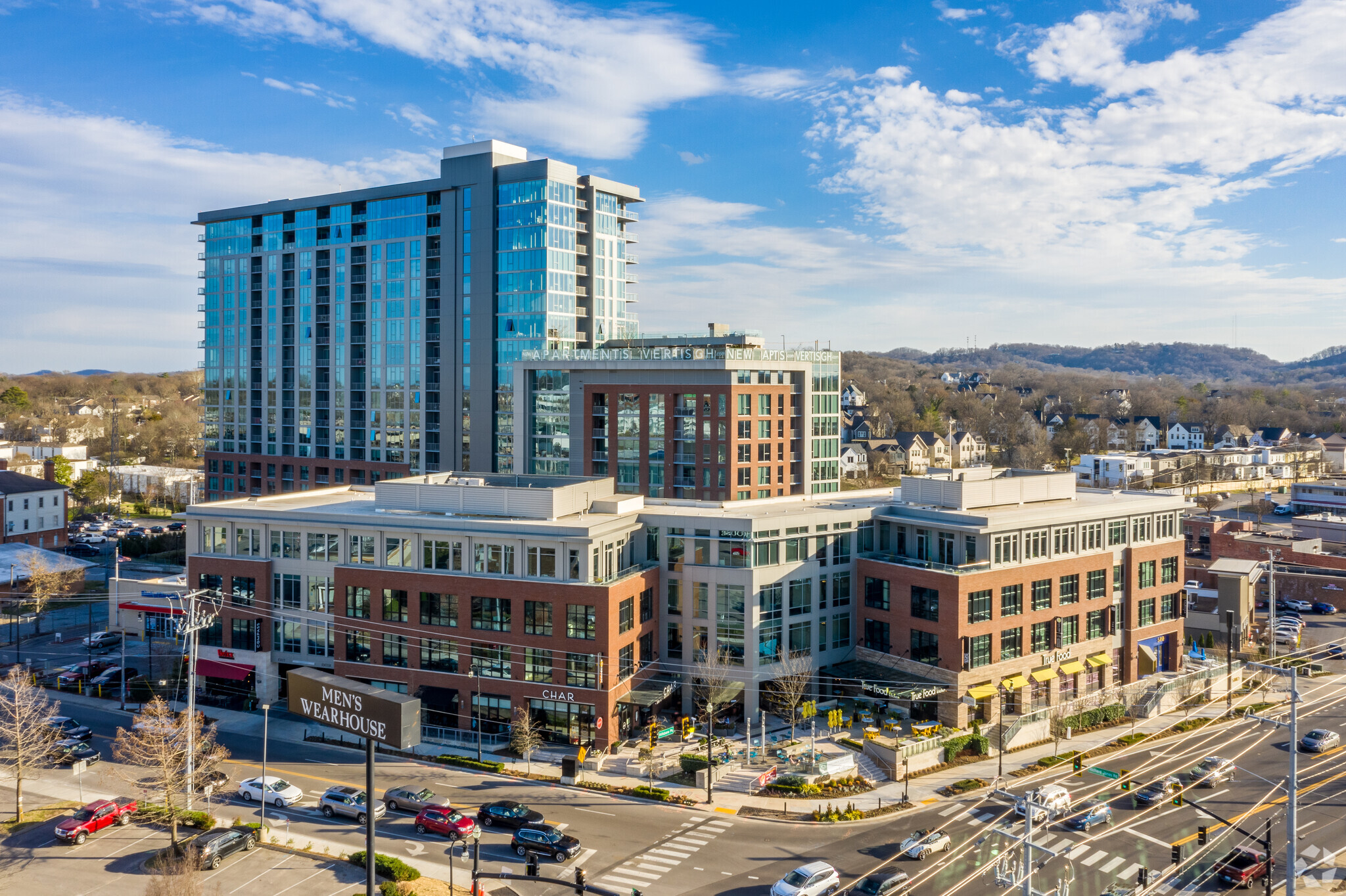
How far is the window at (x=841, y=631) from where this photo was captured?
60750 mm

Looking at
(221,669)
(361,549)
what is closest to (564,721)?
(361,549)

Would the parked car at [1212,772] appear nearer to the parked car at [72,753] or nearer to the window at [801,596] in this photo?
the window at [801,596]

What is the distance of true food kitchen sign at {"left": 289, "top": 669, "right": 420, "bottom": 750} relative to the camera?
85.3ft

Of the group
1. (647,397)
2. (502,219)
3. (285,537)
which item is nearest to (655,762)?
(285,537)

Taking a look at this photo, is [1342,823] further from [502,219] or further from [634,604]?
[502,219]

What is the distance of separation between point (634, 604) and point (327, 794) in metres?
19.5

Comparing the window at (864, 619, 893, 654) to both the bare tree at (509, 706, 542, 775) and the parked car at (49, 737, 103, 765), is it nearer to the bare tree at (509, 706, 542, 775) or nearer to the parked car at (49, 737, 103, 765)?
the bare tree at (509, 706, 542, 775)

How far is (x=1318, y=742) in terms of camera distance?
53.7m

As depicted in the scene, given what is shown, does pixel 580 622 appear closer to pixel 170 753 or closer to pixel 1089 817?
pixel 170 753

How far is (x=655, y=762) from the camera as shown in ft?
163

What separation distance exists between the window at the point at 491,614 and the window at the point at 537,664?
2005 mm

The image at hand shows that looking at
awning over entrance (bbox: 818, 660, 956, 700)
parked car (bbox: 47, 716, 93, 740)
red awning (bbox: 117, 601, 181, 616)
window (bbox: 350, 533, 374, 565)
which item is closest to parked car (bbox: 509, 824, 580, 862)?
window (bbox: 350, 533, 374, 565)

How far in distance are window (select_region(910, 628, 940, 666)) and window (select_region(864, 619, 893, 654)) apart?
204cm

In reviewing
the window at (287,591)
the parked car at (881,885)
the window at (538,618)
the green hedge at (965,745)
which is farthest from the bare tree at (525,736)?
the green hedge at (965,745)
